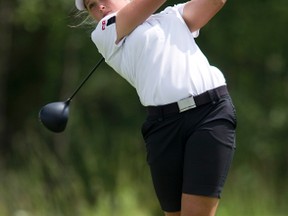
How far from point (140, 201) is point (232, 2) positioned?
23.7 ft

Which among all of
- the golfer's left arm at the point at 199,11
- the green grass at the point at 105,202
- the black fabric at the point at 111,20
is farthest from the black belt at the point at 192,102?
the green grass at the point at 105,202

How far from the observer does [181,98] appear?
5047mm

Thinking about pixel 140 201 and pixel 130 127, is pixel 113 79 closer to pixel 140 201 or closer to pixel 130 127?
pixel 130 127

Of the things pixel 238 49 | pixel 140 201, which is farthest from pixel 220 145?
pixel 238 49

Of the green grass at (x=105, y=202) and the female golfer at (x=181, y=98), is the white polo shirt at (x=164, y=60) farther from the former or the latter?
the green grass at (x=105, y=202)

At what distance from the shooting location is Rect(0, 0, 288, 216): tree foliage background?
30.0ft

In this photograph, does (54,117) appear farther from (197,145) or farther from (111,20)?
(197,145)

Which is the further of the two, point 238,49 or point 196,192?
point 238,49

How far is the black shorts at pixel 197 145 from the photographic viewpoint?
504cm

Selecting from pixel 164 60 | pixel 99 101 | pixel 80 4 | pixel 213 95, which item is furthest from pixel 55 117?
pixel 99 101

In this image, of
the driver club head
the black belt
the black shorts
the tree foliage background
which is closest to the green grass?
the tree foliage background

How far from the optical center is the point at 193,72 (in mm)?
5055

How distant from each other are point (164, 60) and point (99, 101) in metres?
14.8

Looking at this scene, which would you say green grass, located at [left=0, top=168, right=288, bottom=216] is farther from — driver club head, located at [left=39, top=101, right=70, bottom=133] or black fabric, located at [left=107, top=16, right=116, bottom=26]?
black fabric, located at [left=107, top=16, right=116, bottom=26]
